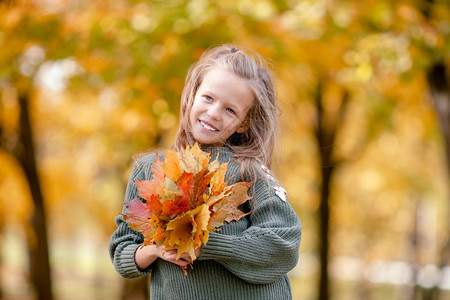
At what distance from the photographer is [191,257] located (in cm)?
200

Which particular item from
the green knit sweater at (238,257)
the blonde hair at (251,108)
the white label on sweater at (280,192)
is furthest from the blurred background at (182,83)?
the green knit sweater at (238,257)

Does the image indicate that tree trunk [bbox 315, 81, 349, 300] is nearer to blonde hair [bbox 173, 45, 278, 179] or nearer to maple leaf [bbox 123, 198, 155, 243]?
blonde hair [bbox 173, 45, 278, 179]

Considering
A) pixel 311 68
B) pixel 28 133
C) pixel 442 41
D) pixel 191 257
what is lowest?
pixel 28 133

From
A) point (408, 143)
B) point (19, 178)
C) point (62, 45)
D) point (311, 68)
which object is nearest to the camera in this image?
point (62, 45)

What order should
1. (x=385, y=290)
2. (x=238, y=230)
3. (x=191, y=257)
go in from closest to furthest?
(x=191, y=257)
(x=238, y=230)
(x=385, y=290)

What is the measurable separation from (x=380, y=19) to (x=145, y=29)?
8.47 ft

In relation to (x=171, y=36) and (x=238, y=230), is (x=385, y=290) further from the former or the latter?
(x=238, y=230)

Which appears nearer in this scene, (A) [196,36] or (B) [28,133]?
(A) [196,36]

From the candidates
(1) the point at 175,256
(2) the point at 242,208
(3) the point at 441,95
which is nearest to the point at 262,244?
(2) the point at 242,208

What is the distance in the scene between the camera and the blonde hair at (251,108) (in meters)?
2.52

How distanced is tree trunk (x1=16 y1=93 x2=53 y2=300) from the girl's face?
7.12 m

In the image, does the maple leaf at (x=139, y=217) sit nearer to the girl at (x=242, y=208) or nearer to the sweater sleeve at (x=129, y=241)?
the girl at (x=242, y=208)

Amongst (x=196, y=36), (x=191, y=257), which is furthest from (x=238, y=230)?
(x=196, y=36)

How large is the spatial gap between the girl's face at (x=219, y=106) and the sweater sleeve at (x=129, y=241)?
0.25 metres
